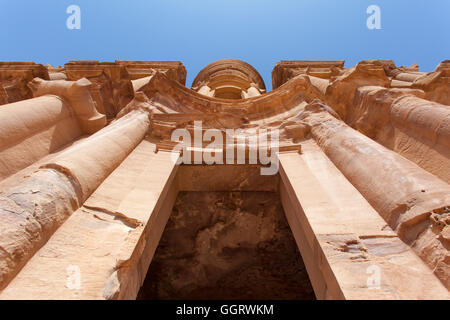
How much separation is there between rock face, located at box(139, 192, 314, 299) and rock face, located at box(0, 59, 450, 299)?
0.07 feet

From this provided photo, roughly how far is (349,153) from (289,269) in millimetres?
2889

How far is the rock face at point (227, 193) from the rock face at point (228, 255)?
0.02 m

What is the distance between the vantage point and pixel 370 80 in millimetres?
6926

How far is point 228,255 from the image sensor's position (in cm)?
563

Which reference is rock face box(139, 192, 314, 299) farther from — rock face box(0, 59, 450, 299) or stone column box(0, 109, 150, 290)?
stone column box(0, 109, 150, 290)

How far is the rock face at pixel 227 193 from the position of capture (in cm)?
257

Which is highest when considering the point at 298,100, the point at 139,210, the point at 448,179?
the point at 298,100

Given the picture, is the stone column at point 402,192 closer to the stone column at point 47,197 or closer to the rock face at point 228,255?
the rock face at point 228,255

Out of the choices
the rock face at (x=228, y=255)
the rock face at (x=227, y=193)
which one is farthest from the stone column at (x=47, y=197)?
the rock face at (x=228, y=255)

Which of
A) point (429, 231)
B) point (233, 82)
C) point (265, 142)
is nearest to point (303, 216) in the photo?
point (429, 231)

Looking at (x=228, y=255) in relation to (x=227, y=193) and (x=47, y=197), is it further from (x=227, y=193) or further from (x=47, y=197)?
(x=47, y=197)

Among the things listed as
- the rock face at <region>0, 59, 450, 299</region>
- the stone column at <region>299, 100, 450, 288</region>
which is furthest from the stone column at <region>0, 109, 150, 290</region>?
the stone column at <region>299, 100, 450, 288</region>

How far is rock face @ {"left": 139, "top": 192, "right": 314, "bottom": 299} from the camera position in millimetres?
5633
